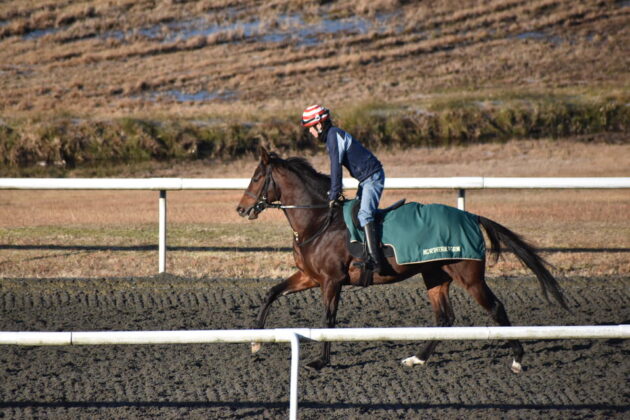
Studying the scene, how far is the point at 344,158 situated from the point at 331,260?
0.73 m

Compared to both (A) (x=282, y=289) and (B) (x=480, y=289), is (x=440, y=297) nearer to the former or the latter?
(B) (x=480, y=289)

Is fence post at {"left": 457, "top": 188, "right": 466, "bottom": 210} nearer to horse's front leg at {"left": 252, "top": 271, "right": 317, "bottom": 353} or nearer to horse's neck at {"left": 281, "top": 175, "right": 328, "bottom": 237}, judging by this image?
horse's neck at {"left": 281, "top": 175, "right": 328, "bottom": 237}

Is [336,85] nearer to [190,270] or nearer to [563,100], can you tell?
[563,100]

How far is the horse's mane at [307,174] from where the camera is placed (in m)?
6.20

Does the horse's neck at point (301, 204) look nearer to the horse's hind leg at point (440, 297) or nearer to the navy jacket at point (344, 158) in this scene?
the navy jacket at point (344, 158)

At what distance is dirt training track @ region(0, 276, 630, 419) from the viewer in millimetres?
4922

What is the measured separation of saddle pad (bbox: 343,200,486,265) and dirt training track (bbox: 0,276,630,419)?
761mm

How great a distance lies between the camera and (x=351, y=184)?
7922mm

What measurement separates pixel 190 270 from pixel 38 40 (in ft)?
56.3

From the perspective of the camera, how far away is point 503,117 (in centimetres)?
1845

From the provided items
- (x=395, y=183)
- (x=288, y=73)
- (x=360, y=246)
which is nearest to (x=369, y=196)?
(x=360, y=246)

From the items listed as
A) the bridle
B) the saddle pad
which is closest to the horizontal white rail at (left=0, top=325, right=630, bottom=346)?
the saddle pad

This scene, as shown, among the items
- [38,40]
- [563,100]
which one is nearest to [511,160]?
[563,100]

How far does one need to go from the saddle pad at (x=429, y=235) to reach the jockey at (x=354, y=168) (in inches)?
5.1
